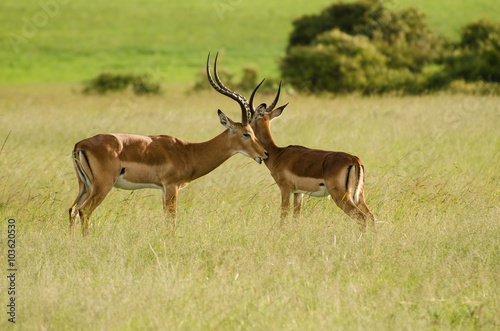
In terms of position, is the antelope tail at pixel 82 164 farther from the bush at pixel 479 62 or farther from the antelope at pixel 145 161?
the bush at pixel 479 62

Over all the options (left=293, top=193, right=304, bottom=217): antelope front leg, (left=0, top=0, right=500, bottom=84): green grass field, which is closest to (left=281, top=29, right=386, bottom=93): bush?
(left=293, top=193, right=304, bottom=217): antelope front leg

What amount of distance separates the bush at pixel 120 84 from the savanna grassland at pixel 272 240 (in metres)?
10.3

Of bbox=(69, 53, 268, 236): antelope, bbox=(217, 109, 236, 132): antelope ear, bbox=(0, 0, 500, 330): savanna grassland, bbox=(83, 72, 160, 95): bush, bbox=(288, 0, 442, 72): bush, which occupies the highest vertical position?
bbox=(288, 0, 442, 72): bush

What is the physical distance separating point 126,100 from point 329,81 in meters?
5.67

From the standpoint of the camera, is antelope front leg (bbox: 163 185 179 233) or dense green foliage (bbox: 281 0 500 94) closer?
antelope front leg (bbox: 163 185 179 233)

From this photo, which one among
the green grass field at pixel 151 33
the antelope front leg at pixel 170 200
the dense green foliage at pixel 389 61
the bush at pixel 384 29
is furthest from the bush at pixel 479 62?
the green grass field at pixel 151 33

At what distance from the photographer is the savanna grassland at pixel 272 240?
3.61m

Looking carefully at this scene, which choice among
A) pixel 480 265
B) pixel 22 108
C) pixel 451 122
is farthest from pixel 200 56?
pixel 480 265

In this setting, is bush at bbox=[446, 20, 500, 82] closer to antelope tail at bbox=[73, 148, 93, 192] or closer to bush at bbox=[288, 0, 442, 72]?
bush at bbox=[288, 0, 442, 72]

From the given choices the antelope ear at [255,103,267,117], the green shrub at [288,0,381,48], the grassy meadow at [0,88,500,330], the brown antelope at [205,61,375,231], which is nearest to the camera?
the grassy meadow at [0,88,500,330]

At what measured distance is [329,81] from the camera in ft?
59.9

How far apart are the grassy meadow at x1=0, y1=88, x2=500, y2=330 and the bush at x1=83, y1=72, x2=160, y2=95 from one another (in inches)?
557

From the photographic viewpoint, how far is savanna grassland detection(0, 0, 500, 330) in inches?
142

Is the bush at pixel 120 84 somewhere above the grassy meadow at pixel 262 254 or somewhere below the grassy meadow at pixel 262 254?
below
